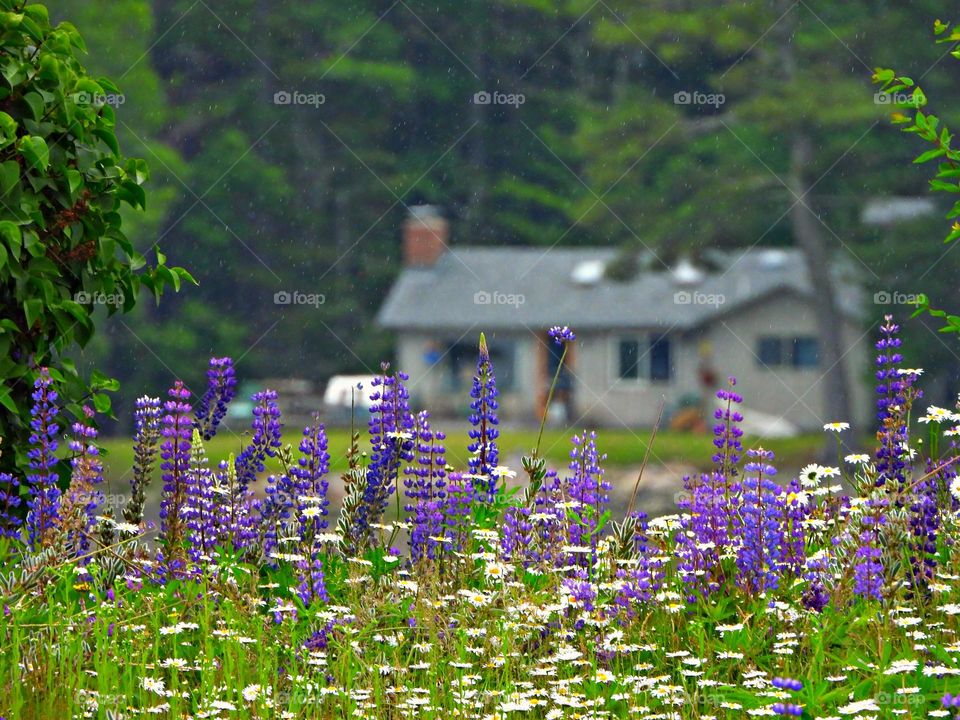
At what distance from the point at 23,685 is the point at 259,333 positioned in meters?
28.2

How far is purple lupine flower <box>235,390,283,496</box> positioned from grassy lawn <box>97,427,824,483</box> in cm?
2100

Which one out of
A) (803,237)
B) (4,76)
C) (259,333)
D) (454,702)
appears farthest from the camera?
(259,333)

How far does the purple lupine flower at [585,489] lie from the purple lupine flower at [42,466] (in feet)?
8.06

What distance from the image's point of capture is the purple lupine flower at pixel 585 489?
5.46 metres

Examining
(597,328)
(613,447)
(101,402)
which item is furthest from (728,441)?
(597,328)

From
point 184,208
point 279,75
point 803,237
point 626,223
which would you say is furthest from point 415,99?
point 803,237

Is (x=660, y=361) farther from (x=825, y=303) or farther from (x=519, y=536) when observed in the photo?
(x=519, y=536)

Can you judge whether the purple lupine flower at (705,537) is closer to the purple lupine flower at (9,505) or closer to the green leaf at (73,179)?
the purple lupine flower at (9,505)

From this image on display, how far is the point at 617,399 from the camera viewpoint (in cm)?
3606

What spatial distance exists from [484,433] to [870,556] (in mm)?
1974

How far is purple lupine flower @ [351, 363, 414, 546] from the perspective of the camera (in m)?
5.64

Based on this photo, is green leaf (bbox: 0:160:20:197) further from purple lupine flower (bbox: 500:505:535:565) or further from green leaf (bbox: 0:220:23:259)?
purple lupine flower (bbox: 500:505:535:565)

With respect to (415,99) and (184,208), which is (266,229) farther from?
(415,99)
